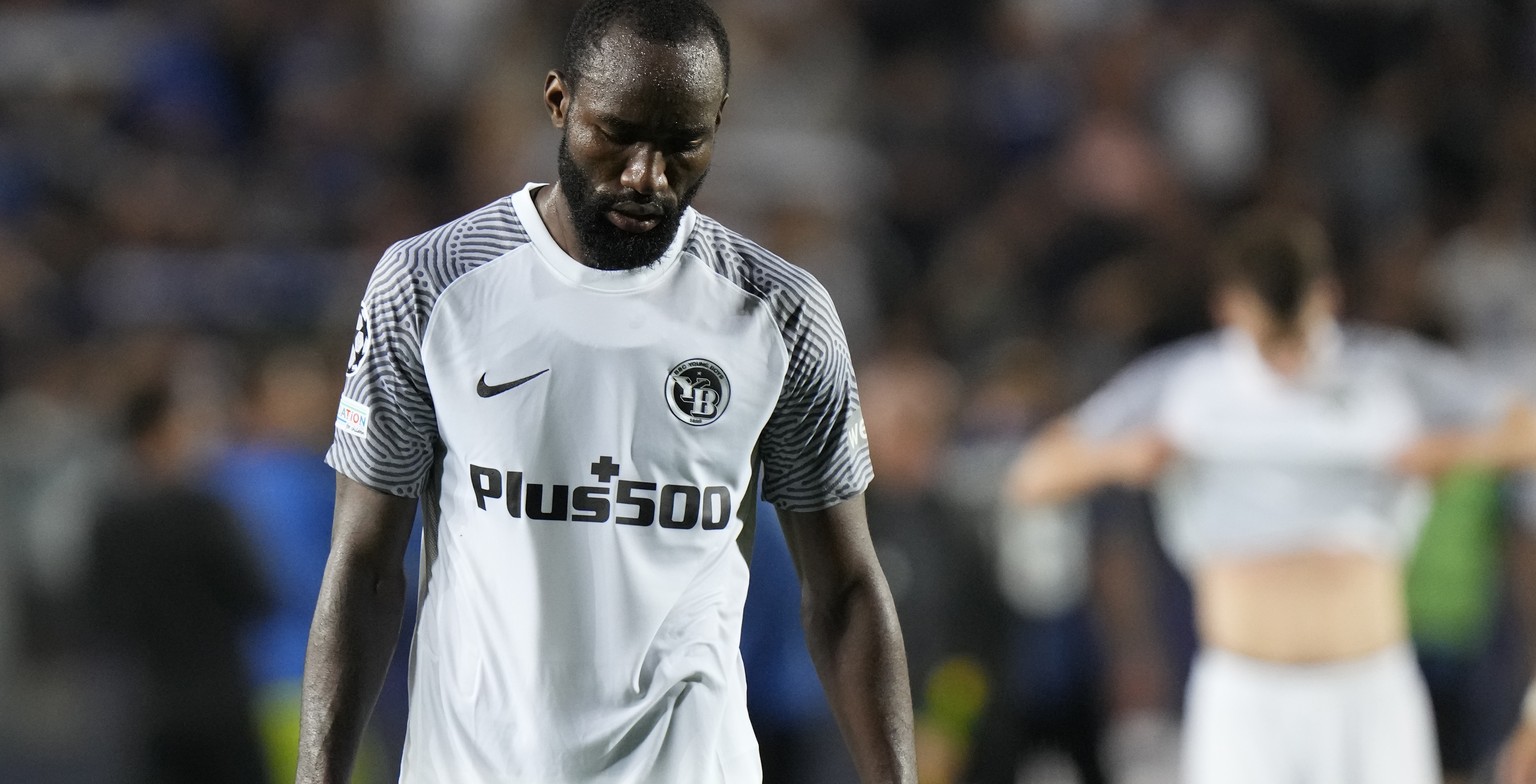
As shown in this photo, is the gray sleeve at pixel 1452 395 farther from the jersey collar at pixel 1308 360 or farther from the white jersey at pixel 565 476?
the white jersey at pixel 565 476

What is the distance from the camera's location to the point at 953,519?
805 cm

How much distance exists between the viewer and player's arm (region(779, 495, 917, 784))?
3301 millimetres

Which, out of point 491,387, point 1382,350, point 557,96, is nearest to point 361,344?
point 491,387

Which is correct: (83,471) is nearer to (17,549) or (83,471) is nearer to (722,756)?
(17,549)

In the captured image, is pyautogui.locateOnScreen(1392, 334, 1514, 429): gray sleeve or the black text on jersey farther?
pyautogui.locateOnScreen(1392, 334, 1514, 429): gray sleeve

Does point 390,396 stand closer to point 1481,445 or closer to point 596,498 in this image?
point 596,498

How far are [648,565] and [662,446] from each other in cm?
18

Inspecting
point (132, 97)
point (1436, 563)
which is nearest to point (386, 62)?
point (132, 97)

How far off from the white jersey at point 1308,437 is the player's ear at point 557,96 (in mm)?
4496

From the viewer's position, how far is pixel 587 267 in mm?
3139

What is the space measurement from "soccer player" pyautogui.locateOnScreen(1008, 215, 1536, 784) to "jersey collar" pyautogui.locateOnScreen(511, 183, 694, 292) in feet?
13.7

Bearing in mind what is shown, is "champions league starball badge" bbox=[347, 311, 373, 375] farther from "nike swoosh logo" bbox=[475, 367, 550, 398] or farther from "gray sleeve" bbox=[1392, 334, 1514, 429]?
"gray sleeve" bbox=[1392, 334, 1514, 429]

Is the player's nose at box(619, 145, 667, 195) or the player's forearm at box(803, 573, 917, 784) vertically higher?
the player's nose at box(619, 145, 667, 195)

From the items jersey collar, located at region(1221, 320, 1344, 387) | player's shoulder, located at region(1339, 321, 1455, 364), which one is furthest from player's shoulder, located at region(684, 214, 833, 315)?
player's shoulder, located at region(1339, 321, 1455, 364)
